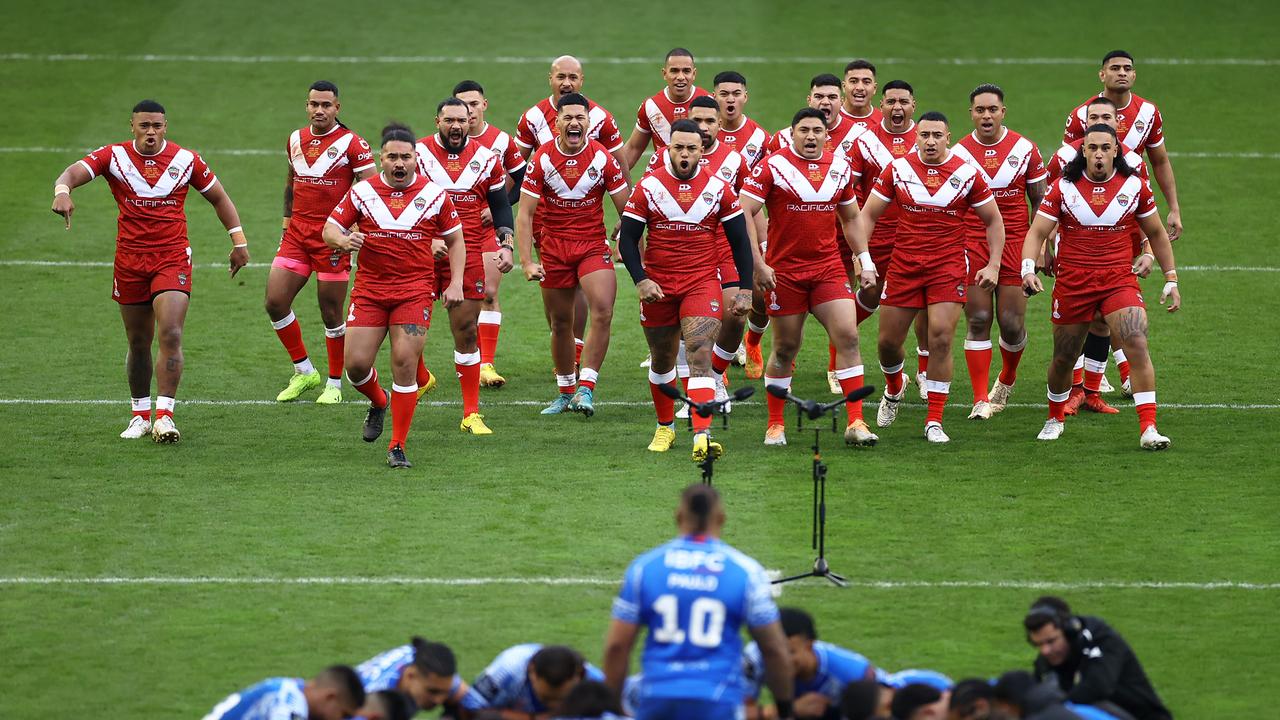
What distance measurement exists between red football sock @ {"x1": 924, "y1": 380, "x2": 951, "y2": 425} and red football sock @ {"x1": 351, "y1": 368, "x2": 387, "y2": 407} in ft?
12.9

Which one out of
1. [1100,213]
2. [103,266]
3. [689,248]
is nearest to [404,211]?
[689,248]

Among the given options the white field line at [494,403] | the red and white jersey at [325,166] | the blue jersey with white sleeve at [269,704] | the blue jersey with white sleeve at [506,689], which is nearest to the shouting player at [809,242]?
the white field line at [494,403]

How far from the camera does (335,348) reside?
14266 mm

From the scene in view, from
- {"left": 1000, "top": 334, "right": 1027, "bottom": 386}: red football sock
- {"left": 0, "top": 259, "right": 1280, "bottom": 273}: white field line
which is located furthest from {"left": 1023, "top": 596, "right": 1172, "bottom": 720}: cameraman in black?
{"left": 0, "top": 259, "right": 1280, "bottom": 273}: white field line

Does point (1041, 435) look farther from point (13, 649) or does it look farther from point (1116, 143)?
point (13, 649)

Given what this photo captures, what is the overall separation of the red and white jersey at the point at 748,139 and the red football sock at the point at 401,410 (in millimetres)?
3474

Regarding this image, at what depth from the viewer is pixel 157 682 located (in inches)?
345

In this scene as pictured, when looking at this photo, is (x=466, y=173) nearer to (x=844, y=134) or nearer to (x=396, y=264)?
(x=396, y=264)

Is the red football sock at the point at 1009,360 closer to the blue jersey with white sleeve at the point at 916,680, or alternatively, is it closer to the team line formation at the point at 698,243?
the team line formation at the point at 698,243

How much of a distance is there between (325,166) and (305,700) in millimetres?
7116

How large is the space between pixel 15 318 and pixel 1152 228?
9932mm

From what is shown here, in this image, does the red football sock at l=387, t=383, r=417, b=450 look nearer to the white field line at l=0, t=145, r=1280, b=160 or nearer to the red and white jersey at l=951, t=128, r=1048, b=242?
the red and white jersey at l=951, t=128, r=1048, b=242

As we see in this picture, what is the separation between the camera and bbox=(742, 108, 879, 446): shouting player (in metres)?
12.7

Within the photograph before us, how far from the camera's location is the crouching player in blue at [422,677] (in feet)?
25.4
